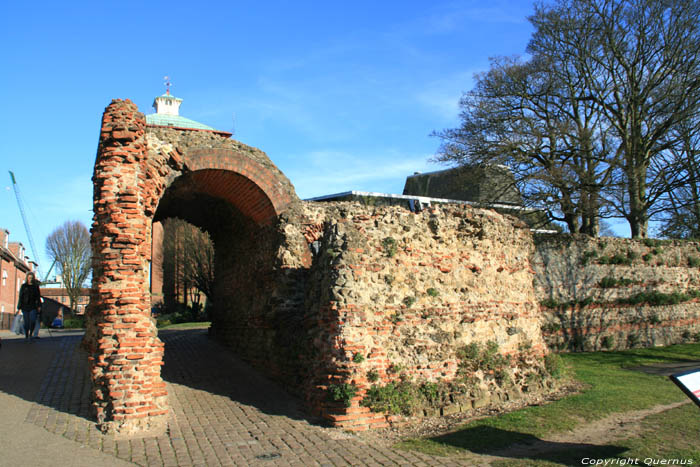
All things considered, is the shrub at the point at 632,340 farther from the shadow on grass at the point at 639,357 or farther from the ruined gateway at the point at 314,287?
the ruined gateway at the point at 314,287

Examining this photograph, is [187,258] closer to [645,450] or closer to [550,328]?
[550,328]

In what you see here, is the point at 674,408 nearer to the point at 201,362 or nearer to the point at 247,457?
the point at 247,457

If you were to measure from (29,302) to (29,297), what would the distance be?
215 mm

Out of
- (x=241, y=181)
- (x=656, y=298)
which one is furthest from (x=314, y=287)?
(x=656, y=298)

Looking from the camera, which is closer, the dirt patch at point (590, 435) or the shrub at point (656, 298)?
the dirt patch at point (590, 435)

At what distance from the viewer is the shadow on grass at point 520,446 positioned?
6352 mm

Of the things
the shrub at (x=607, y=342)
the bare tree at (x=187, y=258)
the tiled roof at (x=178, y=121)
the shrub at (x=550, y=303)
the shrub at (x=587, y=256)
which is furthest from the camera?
the bare tree at (x=187, y=258)

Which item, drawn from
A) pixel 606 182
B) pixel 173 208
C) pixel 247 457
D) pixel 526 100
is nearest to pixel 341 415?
pixel 247 457

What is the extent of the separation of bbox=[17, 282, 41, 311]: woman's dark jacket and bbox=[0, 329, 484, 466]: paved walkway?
11.4 ft

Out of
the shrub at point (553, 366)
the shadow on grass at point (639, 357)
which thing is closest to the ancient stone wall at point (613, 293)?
the shadow on grass at point (639, 357)

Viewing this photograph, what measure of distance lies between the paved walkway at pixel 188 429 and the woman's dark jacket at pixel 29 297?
3464 mm

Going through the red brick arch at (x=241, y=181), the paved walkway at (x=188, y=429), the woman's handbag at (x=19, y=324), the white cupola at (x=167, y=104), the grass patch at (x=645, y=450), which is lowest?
the grass patch at (x=645, y=450)

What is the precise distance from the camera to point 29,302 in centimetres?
1385

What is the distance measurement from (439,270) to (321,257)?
7.03ft
